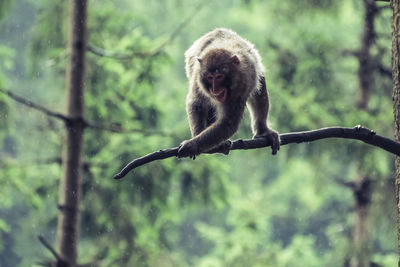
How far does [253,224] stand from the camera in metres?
10.5

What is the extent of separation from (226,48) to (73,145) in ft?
6.62

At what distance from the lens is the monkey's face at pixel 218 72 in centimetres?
358

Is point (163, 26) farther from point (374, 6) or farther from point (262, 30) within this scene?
point (374, 6)

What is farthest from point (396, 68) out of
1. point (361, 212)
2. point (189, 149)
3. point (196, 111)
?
point (361, 212)

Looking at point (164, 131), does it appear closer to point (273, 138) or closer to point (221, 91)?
point (273, 138)

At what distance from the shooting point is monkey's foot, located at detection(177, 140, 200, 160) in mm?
3245

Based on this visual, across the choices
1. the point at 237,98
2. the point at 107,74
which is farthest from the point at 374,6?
the point at 237,98

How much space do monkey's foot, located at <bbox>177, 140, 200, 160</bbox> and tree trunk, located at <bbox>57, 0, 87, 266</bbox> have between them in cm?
215

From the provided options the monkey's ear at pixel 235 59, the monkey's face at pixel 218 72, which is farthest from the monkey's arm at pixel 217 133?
the monkey's ear at pixel 235 59

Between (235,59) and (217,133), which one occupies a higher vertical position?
(235,59)

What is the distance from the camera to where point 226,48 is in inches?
157

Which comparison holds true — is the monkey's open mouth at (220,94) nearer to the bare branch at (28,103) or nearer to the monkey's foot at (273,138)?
the monkey's foot at (273,138)

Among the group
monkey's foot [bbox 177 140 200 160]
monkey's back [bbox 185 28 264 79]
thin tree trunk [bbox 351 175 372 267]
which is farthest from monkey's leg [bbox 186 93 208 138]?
thin tree trunk [bbox 351 175 372 267]

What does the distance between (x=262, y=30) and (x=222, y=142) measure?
63.0 feet
